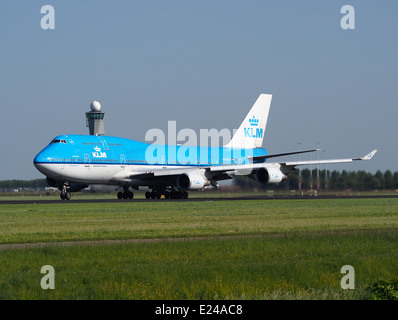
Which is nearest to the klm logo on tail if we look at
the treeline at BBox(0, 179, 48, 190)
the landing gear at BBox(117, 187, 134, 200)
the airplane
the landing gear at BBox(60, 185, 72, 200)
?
the airplane

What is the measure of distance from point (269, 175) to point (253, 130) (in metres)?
12.6

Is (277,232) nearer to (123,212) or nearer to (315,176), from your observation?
(123,212)

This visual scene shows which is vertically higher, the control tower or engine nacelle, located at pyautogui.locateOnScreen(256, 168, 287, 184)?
the control tower

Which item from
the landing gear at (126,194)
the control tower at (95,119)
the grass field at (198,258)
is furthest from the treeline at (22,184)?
the grass field at (198,258)

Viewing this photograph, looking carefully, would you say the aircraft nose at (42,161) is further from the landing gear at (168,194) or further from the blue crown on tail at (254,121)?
the blue crown on tail at (254,121)

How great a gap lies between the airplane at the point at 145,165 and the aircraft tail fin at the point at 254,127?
1.10 metres

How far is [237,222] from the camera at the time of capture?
33.3 metres

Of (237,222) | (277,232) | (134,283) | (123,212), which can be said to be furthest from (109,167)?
(134,283)

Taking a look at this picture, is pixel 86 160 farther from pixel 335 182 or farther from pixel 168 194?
pixel 335 182

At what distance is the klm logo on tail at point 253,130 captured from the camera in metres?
73.0

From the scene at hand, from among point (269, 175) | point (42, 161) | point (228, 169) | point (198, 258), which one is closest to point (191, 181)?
point (228, 169)

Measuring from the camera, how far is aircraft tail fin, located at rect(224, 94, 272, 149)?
7269 centimetres

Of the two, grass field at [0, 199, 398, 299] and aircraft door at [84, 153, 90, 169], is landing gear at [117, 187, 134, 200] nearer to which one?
aircraft door at [84, 153, 90, 169]

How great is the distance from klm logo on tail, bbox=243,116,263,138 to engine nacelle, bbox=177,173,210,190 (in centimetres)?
1236
